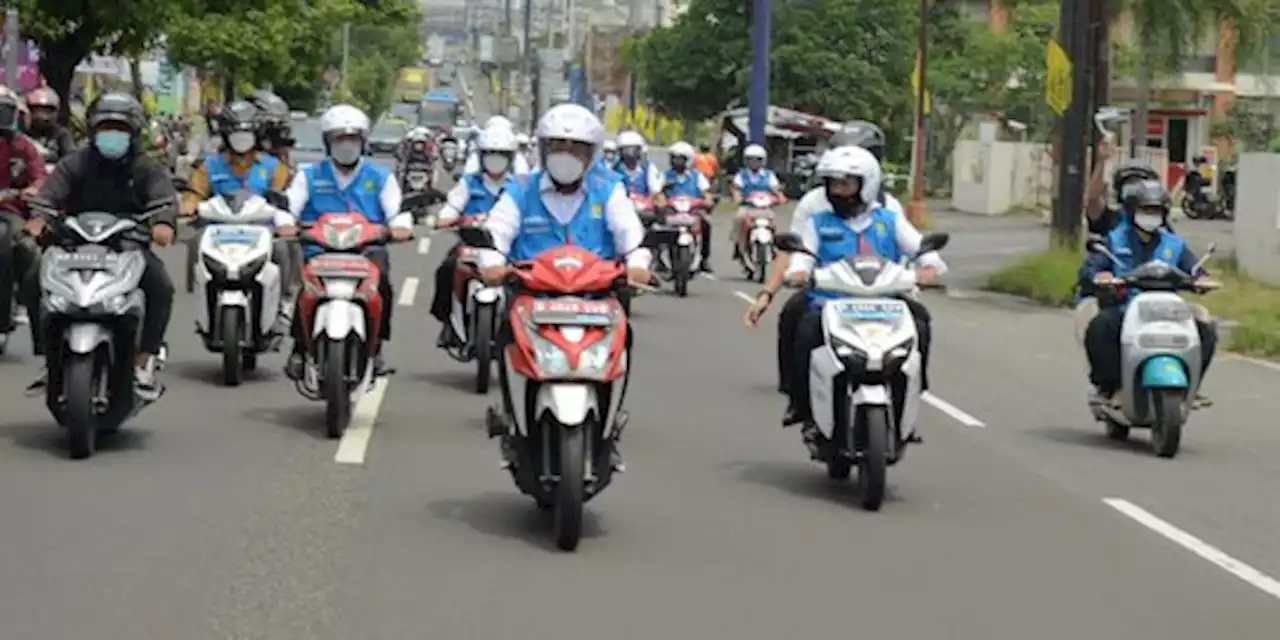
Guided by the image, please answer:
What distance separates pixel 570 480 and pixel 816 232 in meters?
2.80

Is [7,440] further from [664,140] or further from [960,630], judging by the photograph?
[664,140]

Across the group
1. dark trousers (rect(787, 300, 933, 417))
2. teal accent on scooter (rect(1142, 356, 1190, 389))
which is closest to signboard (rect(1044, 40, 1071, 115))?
teal accent on scooter (rect(1142, 356, 1190, 389))

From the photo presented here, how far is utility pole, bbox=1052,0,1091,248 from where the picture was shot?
86.5 feet

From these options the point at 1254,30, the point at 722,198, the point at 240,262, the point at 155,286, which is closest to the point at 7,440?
the point at 155,286

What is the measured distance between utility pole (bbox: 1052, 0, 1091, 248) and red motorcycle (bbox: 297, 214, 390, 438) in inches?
598

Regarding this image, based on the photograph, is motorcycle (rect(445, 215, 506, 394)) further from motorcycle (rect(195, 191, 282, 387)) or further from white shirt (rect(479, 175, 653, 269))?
white shirt (rect(479, 175, 653, 269))

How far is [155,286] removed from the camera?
1170cm

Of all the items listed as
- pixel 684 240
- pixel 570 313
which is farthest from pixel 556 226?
pixel 684 240

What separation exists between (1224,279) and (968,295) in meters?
3.19

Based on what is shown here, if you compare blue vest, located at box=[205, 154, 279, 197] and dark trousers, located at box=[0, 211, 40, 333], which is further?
blue vest, located at box=[205, 154, 279, 197]

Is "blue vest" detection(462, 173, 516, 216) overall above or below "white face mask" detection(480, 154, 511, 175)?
below

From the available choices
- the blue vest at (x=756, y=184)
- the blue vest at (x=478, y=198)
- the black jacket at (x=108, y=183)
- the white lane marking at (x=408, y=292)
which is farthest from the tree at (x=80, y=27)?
the black jacket at (x=108, y=183)

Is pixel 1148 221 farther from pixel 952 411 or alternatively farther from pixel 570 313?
pixel 570 313

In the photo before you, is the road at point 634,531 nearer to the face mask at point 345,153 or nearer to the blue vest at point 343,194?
the blue vest at point 343,194
